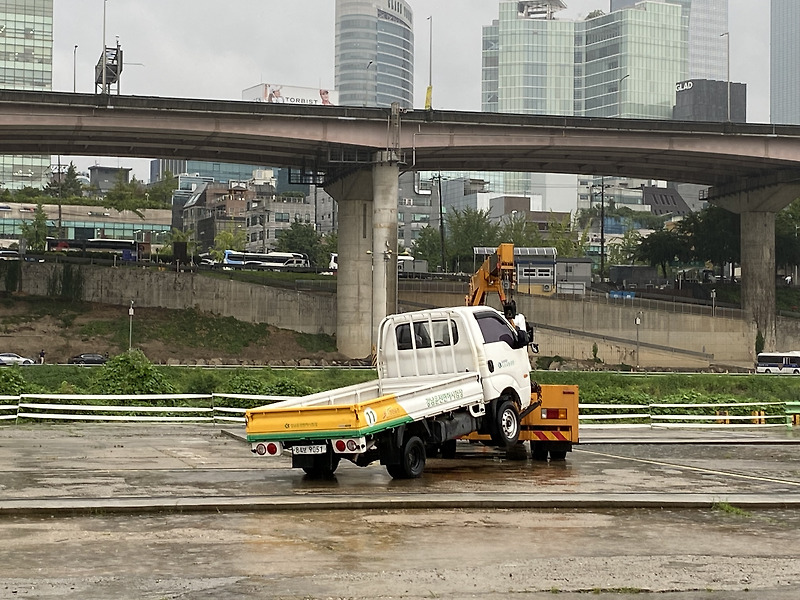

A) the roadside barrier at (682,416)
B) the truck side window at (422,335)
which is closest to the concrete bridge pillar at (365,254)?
the roadside barrier at (682,416)

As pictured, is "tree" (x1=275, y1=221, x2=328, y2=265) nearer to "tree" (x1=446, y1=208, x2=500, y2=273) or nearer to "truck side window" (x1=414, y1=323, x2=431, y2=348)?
"tree" (x1=446, y1=208, x2=500, y2=273)

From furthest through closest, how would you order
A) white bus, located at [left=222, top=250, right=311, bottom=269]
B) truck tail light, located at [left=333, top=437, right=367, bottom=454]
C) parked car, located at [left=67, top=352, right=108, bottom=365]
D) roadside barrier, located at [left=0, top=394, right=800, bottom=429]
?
1. white bus, located at [left=222, top=250, right=311, bottom=269]
2. parked car, located at [left=67, top=352, right=108, bottom=365]
3. roadside barrier, located at [left=0, top=394, right=800, bottom=429]
4. truck tail light, located at [left=333, top=437, right=367, bottom=454]

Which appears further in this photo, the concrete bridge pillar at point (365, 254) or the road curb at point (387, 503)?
the concrete bridge pillar at point (365, 254)

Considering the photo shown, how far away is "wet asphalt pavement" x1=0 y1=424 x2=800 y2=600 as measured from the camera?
1093 cm

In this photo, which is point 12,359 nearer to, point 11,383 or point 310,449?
point 11,383

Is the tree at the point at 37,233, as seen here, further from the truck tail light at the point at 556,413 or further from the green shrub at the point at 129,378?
the truck tail light at the point at 556,413

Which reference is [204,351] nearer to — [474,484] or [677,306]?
[677,306]

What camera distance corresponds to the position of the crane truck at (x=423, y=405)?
18.6 metres

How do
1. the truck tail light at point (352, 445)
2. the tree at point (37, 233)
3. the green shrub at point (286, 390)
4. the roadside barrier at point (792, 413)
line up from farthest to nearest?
the tree at point (37, 233) < the roadside barrier at point (792, 413) < the green shrub at point (286, 390) < the truck tail light at point (352, 445)

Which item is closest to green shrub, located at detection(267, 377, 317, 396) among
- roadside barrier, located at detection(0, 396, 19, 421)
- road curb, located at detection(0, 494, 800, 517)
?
roadside barrier, located at detection(0, 396, 19, 421)

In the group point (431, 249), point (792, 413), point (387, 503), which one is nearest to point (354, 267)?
point (792, 413)

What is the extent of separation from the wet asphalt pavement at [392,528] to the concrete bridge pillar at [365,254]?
5448 cm

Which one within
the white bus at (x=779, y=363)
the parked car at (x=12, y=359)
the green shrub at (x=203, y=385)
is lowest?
the white bus at (x=779, y=363)

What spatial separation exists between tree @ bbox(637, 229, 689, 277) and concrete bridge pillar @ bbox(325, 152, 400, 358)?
166ft
